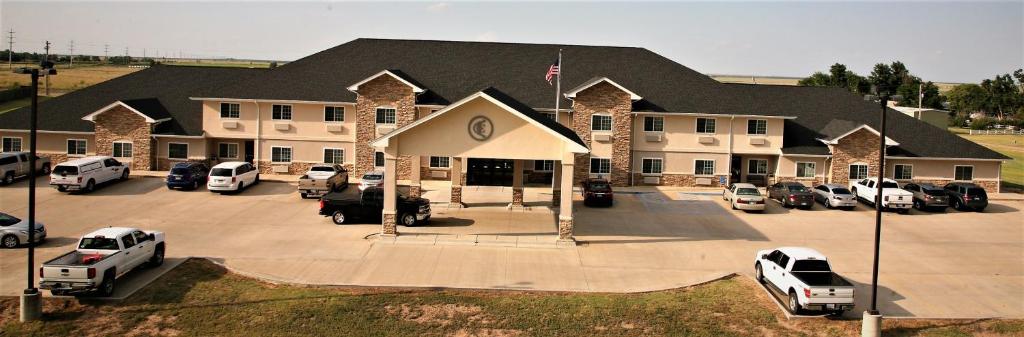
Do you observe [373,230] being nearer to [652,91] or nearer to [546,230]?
[546,230]

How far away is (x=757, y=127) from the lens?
4766cm

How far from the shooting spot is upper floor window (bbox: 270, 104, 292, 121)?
47469 millimetres

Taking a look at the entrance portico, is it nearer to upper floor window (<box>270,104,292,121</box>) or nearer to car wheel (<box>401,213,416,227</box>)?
car wheel (<box>401,213,416,227</box>)

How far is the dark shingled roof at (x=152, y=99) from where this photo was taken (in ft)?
155

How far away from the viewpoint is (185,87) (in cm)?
5216

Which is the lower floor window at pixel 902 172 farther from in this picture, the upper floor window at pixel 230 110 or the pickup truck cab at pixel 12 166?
the pickup truck cab at pixel 12 166

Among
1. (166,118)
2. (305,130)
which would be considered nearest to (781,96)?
(305,130)

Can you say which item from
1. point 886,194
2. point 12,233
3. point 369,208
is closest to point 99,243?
point 12,233

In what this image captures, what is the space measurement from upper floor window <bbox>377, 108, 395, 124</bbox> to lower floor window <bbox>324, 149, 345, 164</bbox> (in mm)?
3337

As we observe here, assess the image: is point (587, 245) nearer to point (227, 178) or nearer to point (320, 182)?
point (320, 182)

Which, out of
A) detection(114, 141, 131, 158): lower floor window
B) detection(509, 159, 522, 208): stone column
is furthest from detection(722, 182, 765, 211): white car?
detection(114, 141, 131, 158): lower floor window

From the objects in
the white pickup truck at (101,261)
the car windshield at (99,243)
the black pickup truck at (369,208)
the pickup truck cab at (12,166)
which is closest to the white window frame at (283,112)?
the pickup truck cab at (12,166)

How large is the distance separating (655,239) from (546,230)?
4344 millimetres

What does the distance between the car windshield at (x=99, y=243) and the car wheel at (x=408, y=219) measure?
11.7 meters
